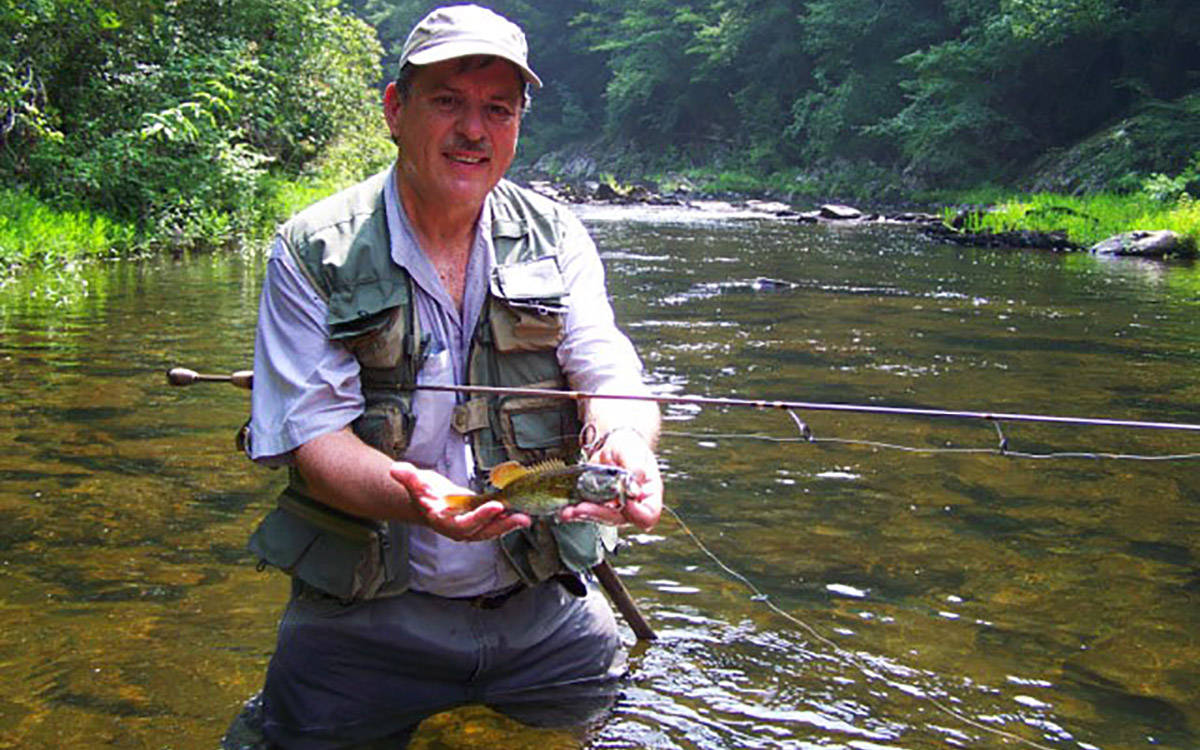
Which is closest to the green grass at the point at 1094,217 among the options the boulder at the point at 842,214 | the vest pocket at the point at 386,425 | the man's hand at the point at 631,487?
the boulder at the point at 842,214

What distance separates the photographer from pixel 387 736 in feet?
10.5

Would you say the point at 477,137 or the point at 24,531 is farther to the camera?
the point at 24,531

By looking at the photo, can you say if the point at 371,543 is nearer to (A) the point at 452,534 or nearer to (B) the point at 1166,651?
(A) the point at 452,534

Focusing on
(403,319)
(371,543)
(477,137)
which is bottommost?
(371,543)

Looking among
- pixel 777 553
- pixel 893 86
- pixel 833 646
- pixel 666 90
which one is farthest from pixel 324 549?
pixel 666 90

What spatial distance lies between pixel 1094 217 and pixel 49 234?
17.8m

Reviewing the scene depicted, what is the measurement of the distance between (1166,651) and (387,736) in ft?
9.10

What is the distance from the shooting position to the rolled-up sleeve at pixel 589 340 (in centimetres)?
319

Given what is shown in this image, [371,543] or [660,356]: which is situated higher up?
[371,543]

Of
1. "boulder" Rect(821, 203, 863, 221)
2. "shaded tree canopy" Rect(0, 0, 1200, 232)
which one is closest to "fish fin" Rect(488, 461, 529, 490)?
"shaded tree canopy" Rect(0, 0, 1200, 232)

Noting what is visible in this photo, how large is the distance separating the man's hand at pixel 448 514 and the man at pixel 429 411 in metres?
0.05

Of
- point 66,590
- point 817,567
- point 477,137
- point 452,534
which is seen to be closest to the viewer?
point 452,534

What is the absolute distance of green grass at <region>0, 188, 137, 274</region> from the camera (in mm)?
13906

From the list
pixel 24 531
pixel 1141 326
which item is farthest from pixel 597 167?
pixel 24 531
